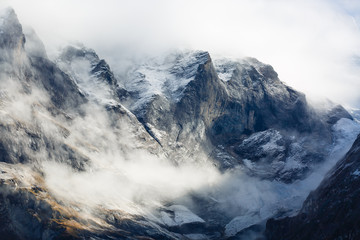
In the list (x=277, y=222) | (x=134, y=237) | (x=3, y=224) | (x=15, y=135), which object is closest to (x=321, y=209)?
(x=277, y=222)

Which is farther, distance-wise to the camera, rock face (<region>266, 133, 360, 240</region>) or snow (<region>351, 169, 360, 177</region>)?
snow (<region>351, 169, 360, 177</region>)

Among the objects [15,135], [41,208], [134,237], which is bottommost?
[134,237]

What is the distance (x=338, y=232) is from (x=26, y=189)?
10583 centimetres

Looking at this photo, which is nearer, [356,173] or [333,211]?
[333,211]

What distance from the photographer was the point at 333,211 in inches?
5866

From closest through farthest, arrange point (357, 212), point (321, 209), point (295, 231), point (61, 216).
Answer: point (357, 212) < point (321, 209) < point (295, 231) < point (61, 216)

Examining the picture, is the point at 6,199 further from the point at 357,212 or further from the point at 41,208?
the point at 357,212

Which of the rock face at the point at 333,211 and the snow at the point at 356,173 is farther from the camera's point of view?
the snow at the point at 356,173

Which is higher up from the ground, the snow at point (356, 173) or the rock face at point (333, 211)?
the snow at point (356, 173)

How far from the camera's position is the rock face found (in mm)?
139375

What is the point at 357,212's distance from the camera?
137m

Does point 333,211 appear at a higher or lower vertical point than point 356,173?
lower

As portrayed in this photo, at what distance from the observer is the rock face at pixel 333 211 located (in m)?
139

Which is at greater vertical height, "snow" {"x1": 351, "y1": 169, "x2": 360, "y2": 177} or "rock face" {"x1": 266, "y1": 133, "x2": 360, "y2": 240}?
"snow" {"x1": 351, "y1": 169, "x2": 360, "y2": 177}
